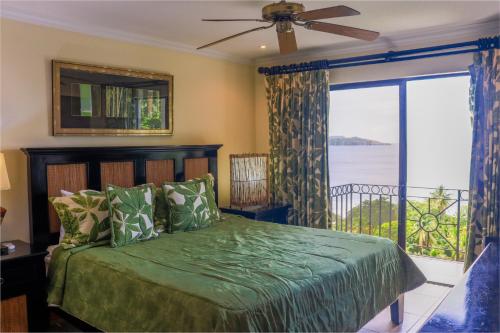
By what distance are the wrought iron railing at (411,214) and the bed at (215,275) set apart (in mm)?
1581

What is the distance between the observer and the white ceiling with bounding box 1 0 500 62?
123 inches

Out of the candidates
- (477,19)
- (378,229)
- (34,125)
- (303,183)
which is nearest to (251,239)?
(303,183)

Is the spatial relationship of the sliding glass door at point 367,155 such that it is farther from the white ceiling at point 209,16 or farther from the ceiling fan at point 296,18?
the ceiling fan at point 296,18

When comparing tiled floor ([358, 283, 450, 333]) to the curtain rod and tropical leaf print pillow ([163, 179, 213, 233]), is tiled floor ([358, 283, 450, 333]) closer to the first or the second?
tropical leaf print pillow ([163, 179, 213, 233])

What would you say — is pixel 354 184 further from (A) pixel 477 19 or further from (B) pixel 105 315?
(B) pixel 105 315

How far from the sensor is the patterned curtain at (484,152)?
3.59 meters

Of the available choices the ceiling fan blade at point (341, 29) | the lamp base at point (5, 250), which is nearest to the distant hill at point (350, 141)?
the ceiling fan blade at point (341, 29)

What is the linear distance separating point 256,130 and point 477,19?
9.11 feet

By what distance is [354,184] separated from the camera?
16.3ft

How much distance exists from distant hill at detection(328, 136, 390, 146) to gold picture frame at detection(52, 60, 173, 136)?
74.6 inches

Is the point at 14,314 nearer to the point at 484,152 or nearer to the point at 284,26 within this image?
the point at 284,26

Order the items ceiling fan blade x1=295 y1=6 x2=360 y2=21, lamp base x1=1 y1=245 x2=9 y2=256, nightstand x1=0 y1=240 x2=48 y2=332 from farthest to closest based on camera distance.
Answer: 1. lamp base x1=1 y1=245 x2=9 y2=256
2. nightstand x1=0 y1=240 x2=48 y2=332
3. ceiling fan blade x1=295 y1=6 x2=360 y2=21

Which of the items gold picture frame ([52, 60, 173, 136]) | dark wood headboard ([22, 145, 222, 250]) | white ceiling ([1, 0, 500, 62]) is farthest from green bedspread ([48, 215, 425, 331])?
white ceiling ([1, 0, 500, 62])

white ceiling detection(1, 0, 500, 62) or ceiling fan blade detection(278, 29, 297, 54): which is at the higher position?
white ceiling detection(1, 0, 500, 62)
